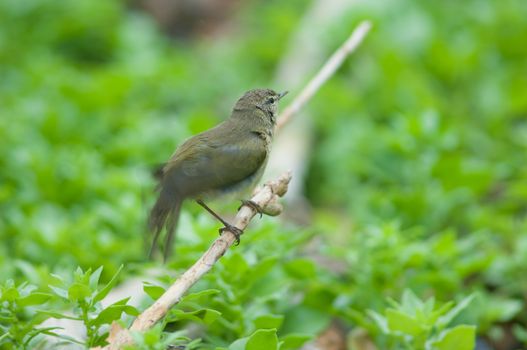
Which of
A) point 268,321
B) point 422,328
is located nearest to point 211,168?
point 268,321

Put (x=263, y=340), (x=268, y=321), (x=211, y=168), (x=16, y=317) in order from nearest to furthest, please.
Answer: (x=263, y=340) → (x=16, y=317) → (x=268, y=321) → (x=211, y=168)

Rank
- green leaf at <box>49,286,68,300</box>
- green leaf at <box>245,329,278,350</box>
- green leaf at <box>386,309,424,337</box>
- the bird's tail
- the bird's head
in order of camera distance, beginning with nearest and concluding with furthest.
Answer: green leaf at <box>245,329,278,350</box> → green leaf at <box>49,286,68,300</box> → green leaf at <box>386,309,424,337</box> → the bird's tail → the bird's head

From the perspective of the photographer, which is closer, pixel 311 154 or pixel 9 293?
pixel 9 293

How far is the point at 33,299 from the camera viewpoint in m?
3.30

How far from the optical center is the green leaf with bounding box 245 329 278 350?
123 inches

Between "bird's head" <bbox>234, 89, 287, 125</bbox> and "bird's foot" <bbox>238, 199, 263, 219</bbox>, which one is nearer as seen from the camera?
"bird's foot" <bbox>238, 199, 263, 219</bbox>

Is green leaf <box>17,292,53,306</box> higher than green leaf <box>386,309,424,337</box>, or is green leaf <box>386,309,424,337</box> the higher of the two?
green leaf <box>17,292,53,306</box>

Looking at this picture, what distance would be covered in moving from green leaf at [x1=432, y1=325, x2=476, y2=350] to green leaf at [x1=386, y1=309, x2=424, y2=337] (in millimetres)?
101

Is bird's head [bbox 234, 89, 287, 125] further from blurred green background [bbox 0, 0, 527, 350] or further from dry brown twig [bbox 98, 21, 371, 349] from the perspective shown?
blurred green background [bbox 0, 0, 527, 350]

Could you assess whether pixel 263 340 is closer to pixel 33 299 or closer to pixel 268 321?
pixel 268 321

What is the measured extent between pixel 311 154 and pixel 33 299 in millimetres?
4143

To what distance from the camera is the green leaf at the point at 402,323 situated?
11.4 feet

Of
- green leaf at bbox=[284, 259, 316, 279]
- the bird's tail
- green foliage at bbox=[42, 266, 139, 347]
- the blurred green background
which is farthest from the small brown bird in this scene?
green foliage at bbox=[42, 266, 139, 347]

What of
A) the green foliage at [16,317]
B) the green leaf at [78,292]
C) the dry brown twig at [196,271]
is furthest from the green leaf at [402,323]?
the green foliage at [16,317]
